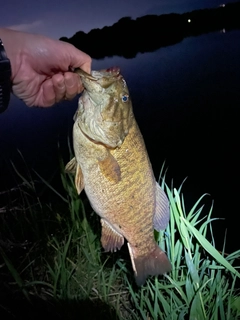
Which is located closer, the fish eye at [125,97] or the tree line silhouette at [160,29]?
the fish eye at [125,97]

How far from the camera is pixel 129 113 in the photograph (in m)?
1.62

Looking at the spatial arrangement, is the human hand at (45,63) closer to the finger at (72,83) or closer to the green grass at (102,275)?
the finger at (72,83)

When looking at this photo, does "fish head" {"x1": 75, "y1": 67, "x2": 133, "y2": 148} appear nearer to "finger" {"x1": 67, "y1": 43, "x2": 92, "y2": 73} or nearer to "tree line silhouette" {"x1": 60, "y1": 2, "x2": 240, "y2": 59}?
"finger" {"x1": 67, "y1": 43, "x2": 92, "y2": 73}

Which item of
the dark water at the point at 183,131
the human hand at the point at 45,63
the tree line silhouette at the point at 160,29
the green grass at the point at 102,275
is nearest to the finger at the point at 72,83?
the human hand at the point at 45,63

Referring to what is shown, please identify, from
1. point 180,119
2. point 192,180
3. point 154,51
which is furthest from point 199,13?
point 192,180

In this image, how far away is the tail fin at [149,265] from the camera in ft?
5.64

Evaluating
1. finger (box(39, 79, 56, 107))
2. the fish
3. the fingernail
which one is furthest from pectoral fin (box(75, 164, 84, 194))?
finger (box(39, 79, 56, 107))

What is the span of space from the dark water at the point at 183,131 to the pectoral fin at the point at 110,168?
1776 millimetres

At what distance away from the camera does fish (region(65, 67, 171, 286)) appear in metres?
1.56

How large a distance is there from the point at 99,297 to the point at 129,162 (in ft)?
4.64

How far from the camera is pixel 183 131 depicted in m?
9.71

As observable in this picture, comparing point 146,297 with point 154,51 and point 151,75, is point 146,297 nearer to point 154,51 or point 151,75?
point 151,75

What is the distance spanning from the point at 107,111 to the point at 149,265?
2.33ft

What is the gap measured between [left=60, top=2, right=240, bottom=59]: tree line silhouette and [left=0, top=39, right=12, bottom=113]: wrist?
19173mm
